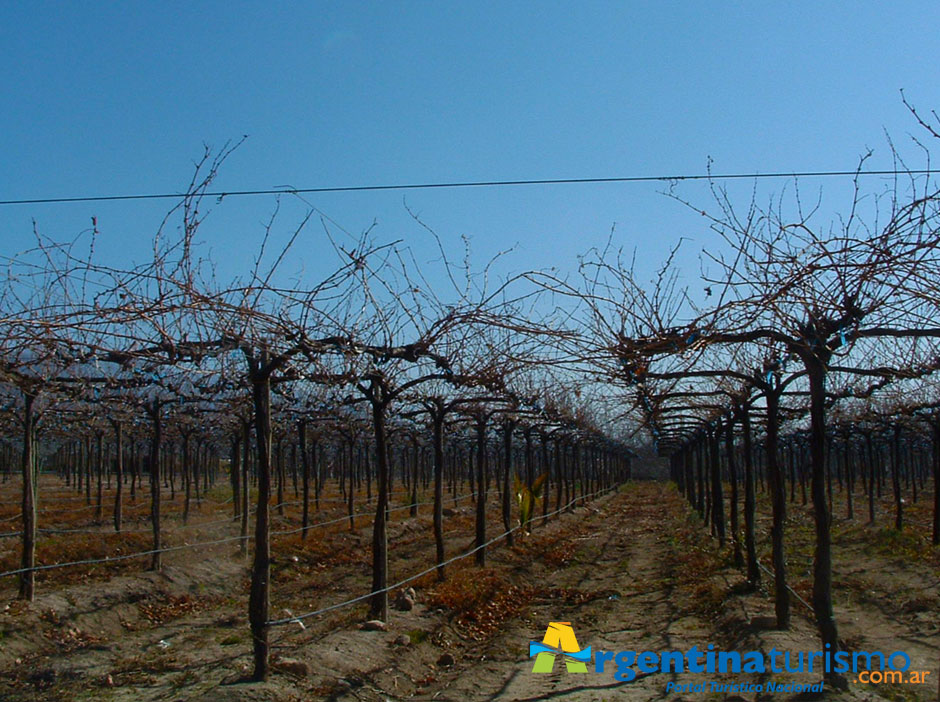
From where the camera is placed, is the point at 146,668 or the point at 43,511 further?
the point at 43,511

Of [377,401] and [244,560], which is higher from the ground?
[377,401]

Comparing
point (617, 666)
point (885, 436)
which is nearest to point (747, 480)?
point (617, 666)

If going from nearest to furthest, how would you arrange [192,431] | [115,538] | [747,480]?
1. [747,480]
2. [115,538]
3. [192,431]

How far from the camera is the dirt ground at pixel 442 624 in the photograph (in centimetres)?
680

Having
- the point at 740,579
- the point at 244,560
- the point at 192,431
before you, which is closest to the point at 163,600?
the point at 244,560

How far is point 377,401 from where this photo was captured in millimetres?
9695

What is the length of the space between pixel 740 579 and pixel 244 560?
830cm

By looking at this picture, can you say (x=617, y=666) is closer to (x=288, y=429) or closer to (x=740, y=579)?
(x=740, y=579)

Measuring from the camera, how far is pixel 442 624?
30.6ft

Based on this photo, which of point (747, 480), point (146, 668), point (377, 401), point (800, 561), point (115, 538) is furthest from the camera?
point (115, 538)

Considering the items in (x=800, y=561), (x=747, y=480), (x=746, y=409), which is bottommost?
(x=800, y=561)

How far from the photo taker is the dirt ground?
6801 millimetres

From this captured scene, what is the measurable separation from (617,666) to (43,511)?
18781 millimetres

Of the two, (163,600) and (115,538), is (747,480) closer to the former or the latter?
(163,600)
